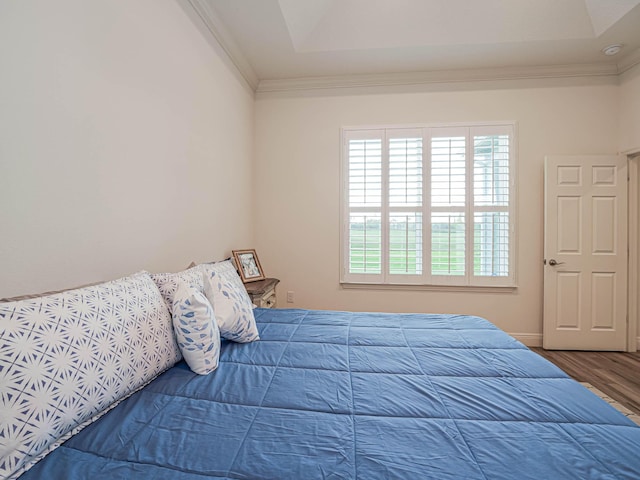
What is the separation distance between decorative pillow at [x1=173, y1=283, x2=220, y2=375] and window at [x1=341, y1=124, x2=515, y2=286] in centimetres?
218

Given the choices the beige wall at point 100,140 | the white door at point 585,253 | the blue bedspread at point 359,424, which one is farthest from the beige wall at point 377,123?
the blue bedspread at point 359,424

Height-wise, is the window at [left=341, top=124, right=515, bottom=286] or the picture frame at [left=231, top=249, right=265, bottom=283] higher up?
the window at [left=341, top=124, right=515, bottom=286]

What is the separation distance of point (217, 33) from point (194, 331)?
2.37 m

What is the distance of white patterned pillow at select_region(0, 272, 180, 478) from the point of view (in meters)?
0.64

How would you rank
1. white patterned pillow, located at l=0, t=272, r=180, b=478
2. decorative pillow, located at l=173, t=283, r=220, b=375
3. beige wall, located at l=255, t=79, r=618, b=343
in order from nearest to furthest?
white patterned pillow, located at l=0, t=272, r=180, b=478
decorative pillow, located at l=173, t=283, r=220, b=375
beige wall, located at l=255, t=79, r=618, b=343

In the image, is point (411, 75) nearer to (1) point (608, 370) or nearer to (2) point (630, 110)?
(2) point (630, 110)

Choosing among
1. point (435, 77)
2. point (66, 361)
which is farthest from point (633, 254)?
point (66, 361)

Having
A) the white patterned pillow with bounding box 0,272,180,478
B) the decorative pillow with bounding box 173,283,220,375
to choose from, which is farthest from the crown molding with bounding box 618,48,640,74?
the white patterned pillow with bounding box 0,272,180,478

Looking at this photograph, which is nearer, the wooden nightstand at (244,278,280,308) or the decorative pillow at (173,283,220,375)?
the decorative pillow at (173,283,220,375)

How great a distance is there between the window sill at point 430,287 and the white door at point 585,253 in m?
0.41

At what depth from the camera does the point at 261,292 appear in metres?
2.42

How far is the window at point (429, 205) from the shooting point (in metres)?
3.01

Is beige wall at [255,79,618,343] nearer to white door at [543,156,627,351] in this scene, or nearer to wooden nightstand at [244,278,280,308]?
white door at [543,156,627,351]

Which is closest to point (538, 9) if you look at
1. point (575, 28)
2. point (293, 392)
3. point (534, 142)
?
point (575, 28)
